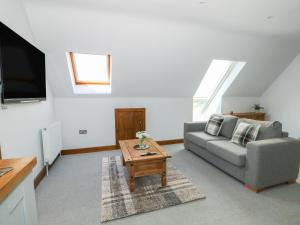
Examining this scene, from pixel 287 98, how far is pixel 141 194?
15.0 feet

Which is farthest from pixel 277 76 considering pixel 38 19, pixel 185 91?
pixel 38 19

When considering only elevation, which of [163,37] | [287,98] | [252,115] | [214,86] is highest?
[163,37]

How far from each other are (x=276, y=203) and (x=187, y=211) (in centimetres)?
107

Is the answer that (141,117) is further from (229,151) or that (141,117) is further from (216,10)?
(216,10)

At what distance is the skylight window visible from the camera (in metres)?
4.09

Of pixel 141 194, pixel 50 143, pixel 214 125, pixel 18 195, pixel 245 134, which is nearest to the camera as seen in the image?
pixel 18 195

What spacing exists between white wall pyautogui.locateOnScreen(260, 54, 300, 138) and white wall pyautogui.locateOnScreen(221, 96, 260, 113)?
0.43 m

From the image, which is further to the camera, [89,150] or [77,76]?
[89,150]

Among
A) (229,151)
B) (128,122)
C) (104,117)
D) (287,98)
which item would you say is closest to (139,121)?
(128,122)

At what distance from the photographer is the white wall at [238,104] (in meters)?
4.73

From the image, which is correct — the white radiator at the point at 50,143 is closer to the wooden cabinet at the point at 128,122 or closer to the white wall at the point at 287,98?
the wooden cabinet at the point at 128,122

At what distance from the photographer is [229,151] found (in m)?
2.38

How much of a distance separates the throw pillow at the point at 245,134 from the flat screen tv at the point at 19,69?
3090mm

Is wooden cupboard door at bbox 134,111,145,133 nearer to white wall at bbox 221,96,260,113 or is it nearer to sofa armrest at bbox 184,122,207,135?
sofa armrest at bbox 184,122,207,135
